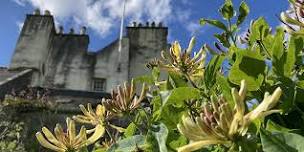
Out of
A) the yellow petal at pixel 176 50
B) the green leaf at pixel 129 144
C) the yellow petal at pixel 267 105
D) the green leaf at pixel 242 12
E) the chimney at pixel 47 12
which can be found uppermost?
the chimney at pixel 47 12

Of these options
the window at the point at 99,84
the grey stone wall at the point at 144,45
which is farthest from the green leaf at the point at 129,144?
the grey stone wall at the point at 144,45

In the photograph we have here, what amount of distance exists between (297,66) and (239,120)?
52 centimetres

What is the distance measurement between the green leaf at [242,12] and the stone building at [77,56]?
21399 millimetres

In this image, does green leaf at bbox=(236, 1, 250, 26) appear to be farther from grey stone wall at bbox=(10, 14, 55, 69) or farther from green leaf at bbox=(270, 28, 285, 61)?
grey stone wall at bbox=(10, 14, 55, 69)

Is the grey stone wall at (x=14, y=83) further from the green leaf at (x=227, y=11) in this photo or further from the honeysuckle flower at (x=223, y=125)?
the honeysuckle flower at (x=223, y=125)

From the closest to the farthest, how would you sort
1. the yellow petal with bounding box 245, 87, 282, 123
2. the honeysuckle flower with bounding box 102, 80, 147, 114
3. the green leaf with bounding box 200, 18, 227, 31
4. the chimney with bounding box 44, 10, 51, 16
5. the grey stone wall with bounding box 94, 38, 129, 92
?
the yellow petal with bounding box 245, 87, 282, 123
the honeysuckle flower with bounding box 102, 80, 147, 114
the green leaf with bounding box 200, 18, 227, 31
the grey stone wall with bounding box 94, 38, 129, 92
the chimney with bounding box 44, 10, 51, 16

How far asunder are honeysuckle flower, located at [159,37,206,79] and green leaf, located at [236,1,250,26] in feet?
0.91

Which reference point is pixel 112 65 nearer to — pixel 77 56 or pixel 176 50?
pixel 77 56

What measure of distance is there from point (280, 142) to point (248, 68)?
0.92 feet

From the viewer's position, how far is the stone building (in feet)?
76.7

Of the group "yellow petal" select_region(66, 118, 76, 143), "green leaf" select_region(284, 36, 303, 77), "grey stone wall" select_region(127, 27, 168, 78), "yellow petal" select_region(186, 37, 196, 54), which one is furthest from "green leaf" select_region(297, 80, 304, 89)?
"grey stone wall" select_region(127, 27, 168, 78)

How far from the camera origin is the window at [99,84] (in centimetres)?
2339

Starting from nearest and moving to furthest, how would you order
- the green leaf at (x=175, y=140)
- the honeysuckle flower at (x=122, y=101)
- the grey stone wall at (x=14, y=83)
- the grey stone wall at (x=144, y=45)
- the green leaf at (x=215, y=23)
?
the green leaf at (x=175, y=140)
the honeysuckle flower at (x=122, y=101)
the green leaf at (x=215, y=23)
the grey stone wall at (x=14, y=83)
the grey stone wall at (x=144, y=45)

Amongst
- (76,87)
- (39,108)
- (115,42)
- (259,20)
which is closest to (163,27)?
(115,42)
